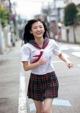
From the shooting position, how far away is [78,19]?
47.2 m

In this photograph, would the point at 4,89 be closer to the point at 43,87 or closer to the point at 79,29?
the point at 43,87

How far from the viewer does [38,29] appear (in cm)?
495

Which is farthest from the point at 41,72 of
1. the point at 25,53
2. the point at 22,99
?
the point at 22,99

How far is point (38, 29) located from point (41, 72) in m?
0.60

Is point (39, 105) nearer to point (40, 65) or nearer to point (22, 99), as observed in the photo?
point (40, 65)

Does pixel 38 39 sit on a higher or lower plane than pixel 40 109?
higher

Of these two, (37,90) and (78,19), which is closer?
(37,90)

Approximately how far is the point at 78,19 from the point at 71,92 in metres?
39.0

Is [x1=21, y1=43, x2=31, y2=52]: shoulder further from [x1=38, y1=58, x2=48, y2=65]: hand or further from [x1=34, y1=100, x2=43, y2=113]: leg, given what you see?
[x1=34, y1=100, x2=43, y2=113]: leg

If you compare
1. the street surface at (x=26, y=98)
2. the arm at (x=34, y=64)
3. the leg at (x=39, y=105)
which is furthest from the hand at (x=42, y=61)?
the street surface at (x=26, y=98)

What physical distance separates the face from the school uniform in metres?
0.12

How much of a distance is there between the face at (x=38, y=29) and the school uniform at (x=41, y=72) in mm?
117

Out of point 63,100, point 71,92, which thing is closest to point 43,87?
point 63,100

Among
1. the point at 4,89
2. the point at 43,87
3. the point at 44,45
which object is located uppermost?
the point at 44,45
